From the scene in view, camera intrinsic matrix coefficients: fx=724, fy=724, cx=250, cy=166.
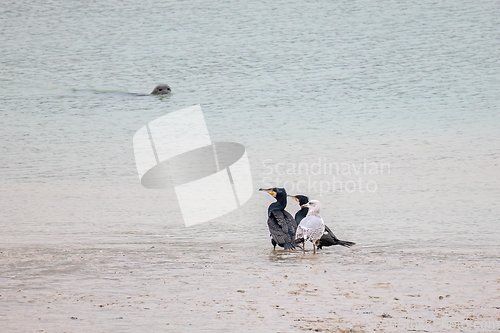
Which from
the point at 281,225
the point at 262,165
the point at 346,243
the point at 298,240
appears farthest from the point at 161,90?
the point at 346,243

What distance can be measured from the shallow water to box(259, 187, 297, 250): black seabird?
0.20m

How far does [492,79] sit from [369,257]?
44.0 ft

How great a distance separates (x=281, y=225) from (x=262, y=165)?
14.0 ft

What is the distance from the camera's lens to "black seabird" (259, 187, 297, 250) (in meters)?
8.05

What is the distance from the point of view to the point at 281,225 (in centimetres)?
818

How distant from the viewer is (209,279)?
670cm

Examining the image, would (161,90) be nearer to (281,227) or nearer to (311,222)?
(281,227)

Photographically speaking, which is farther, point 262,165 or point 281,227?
point 262,165

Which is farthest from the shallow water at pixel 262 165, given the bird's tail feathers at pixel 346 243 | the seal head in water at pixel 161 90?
the seal head in water at pixel 161 90

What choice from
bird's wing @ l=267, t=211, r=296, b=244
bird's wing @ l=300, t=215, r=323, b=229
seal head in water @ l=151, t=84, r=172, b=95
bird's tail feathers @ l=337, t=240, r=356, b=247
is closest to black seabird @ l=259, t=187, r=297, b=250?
bird's wing @ l=267, t=211, r=296, b=244

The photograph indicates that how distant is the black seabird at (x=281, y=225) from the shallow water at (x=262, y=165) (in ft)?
0.64

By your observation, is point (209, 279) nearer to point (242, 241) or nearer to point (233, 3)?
point (242, 241)

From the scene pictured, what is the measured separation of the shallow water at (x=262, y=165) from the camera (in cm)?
605

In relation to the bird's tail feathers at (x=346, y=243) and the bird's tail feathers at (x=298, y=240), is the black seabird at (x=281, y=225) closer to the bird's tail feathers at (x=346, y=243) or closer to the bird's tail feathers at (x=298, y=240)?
the bird's tail feathers at (x=298, y=240)
